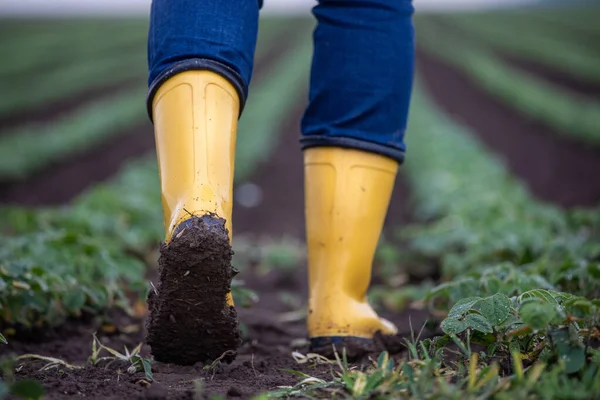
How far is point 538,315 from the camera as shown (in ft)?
4.00

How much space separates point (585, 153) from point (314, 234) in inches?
293

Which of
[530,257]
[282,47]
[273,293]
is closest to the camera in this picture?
[530,257]

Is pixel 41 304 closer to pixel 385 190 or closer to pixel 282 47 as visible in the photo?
pixel 385 190

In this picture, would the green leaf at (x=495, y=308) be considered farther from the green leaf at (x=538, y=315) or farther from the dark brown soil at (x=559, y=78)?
the dark brown soil at (x=559, y=78)

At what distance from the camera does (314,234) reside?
186 cm

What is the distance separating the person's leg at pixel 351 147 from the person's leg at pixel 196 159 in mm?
264

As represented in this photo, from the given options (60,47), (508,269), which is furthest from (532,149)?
(60,47)

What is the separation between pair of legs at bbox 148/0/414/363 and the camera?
4.80 feet

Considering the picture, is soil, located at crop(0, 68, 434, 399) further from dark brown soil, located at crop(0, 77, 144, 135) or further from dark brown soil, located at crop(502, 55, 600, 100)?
dark brown soil, located at crop(502, 55, 600, 100)

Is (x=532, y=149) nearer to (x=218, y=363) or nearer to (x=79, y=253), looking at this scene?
(x=79, y=253)

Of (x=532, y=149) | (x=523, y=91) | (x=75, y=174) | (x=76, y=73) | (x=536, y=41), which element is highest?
(x=536, y=41)

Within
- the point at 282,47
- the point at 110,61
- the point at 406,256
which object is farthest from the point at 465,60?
the point at 406,256

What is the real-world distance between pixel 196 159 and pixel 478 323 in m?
0.66

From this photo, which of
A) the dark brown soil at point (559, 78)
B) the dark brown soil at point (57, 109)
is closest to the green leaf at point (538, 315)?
the dark brown soil at point (57, 109)
